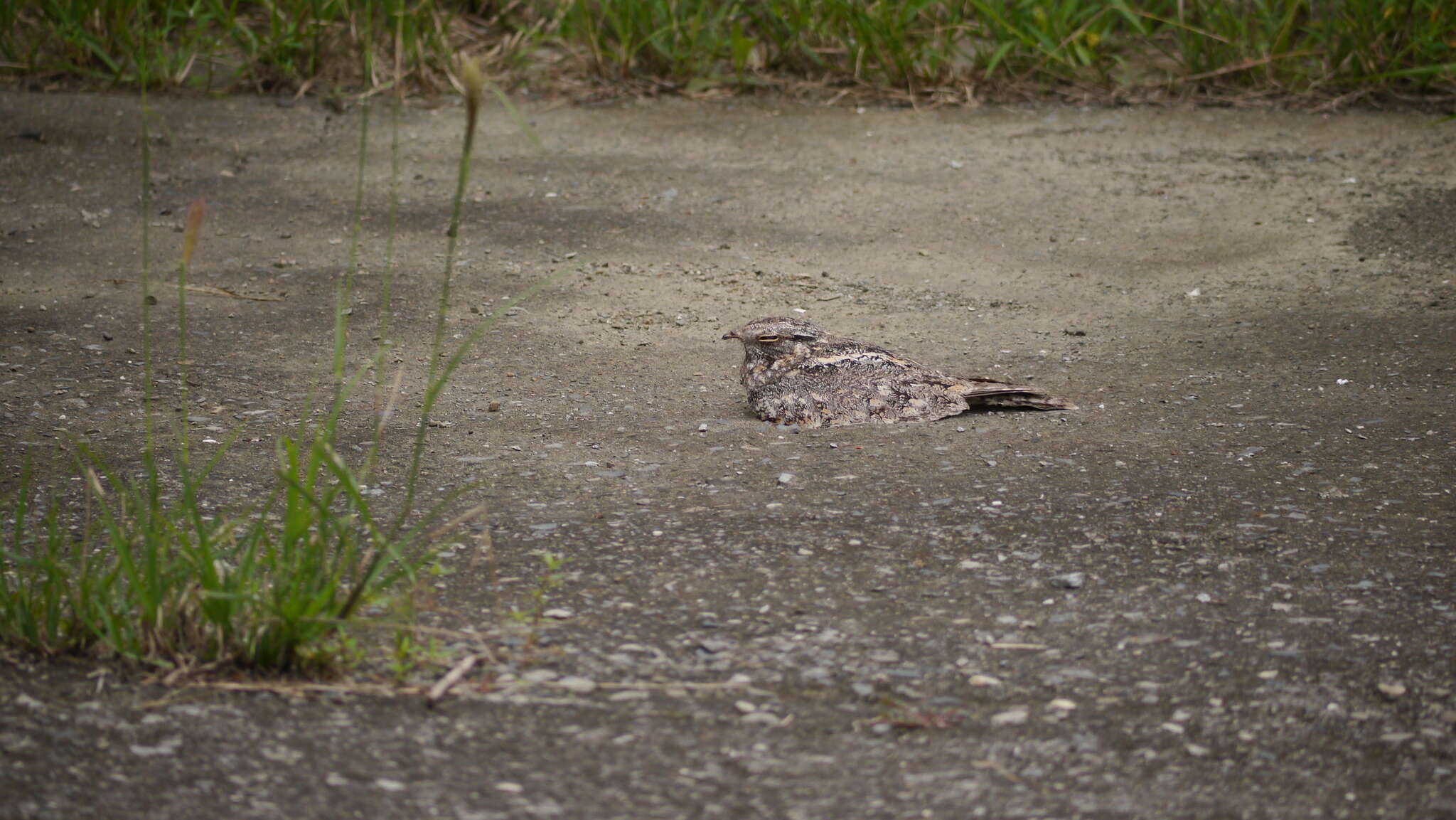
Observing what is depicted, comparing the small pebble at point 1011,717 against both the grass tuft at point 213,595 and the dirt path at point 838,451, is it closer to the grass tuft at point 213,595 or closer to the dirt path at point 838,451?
the dirt path at point 838,451

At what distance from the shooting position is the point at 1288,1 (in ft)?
25.1

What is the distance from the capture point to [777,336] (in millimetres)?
4207

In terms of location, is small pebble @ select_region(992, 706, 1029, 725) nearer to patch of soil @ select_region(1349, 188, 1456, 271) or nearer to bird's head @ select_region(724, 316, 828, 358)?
bird's head @ select_region(724, 316, 828, 358)

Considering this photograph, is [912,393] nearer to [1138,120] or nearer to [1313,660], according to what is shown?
[1313,660]

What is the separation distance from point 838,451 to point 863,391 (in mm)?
310

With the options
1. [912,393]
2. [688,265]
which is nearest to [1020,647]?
[912,393]

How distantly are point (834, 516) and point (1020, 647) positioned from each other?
0.76m

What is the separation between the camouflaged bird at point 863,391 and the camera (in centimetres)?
407

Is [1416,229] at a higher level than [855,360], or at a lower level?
higher

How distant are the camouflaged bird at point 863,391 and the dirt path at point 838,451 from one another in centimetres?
7

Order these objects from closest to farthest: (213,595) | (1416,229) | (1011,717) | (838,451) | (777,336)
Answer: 1. (213,595)
2. (1011,717)
3. (838,451)
4. (777,336)
5. (1416,229)

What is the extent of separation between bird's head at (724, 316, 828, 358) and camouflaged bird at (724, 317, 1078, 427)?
3cm

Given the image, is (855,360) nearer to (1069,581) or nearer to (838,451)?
(838,451)

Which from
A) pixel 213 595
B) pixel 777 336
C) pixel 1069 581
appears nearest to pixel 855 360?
pixel 777 336
